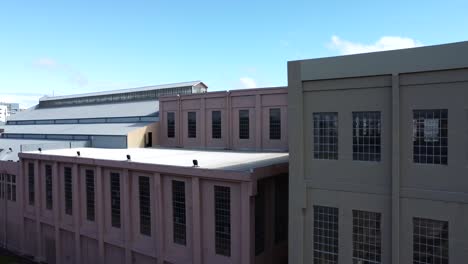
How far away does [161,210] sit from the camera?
20953 mm

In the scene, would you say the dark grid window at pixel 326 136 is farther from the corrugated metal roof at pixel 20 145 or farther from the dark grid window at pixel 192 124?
the corrugated metal roof at pixel 20 145

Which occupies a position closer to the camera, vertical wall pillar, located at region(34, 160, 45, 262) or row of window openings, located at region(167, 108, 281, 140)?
row of window openings, located at region(167, 108, 281, 140)

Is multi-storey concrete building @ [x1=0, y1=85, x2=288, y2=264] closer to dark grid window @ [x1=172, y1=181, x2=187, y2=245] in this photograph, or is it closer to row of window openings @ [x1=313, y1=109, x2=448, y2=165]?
dark grid window @ [x1=172, y1=181, x2=187, y2=245]

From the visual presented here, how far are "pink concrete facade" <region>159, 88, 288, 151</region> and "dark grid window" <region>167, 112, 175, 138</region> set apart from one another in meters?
0.25

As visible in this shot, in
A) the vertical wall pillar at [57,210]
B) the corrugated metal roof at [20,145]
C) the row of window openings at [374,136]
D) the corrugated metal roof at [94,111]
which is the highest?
the corrugated metal roof at [94,111]

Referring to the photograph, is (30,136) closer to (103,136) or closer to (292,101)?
(103,136)

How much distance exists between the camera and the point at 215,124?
32562 mm

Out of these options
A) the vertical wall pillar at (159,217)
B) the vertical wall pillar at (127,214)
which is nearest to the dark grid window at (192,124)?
the vertical wall pillar at (127,214)

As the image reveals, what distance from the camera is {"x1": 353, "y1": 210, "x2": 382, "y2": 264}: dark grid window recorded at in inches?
551

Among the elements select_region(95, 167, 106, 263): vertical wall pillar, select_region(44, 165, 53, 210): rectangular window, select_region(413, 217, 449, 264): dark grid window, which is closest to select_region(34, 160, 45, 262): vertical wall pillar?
select_region(44, 165, 53, 210): rectangular window

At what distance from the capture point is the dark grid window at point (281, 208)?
21.0 metres

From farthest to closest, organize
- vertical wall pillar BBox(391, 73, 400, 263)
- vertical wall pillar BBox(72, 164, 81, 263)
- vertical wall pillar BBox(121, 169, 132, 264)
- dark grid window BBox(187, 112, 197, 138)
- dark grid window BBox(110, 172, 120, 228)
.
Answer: dark grid window BBox(187, 112, 197, 138), vertical wall pillar BBox(72, 164, 81, 263), dark grid window BBox(110, 172, 120, 228), vertical wall pillar BBox(121, 169, 132, 264), vertical wall pillar BBox(391, 73, 400, 263)

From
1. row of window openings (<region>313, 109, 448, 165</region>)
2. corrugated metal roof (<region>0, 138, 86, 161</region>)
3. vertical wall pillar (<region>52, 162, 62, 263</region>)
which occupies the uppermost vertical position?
row of window openings (<region>313, 109, 448, 165</region>)

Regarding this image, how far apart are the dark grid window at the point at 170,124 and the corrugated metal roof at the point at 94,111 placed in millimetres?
2682
